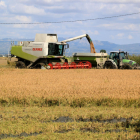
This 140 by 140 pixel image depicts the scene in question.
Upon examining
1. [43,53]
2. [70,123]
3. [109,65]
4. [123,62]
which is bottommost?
[70,123]

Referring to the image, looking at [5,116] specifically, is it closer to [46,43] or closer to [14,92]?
[14,92]

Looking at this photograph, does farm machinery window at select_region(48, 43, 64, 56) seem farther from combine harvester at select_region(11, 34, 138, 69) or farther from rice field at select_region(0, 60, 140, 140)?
rice field at select_region(0, 60, 140, 140)

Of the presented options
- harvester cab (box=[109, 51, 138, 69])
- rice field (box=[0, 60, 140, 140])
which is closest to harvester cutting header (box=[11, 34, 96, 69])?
harvester cab (box=[109, 51, 138, 69])

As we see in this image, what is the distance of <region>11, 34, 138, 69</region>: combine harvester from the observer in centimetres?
2294

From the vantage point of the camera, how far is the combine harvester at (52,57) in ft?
75.3

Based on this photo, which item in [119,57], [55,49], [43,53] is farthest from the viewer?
[55,49]

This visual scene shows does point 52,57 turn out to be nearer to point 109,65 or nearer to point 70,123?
point 109,65

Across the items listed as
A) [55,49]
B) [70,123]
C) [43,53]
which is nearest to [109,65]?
[55,49]

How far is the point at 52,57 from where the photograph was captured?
23578 millimetres

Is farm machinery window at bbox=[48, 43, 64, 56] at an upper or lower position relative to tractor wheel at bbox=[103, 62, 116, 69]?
upper

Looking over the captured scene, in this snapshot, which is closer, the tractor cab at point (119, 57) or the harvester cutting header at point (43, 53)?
the tractor cab at point (119, 57)

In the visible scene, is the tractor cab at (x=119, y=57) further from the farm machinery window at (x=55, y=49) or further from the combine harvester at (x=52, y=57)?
the farm machinery window at (x=55, y=49)

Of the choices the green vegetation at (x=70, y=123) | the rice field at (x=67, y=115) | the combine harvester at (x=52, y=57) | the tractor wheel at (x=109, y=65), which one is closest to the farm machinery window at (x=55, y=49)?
the combine harvester at (x=52, y=57)

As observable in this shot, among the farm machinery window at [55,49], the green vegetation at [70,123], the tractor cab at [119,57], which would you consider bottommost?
the green vegetation at [70,123]
